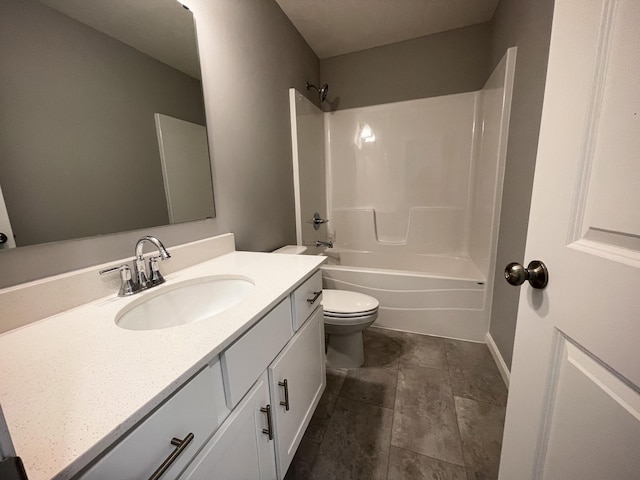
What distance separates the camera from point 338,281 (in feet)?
7.11

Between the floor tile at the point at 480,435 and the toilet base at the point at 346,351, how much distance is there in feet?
1.90

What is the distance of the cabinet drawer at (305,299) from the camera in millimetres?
934

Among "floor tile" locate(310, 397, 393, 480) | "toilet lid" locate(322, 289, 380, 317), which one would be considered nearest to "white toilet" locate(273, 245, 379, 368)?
"toilet lid" locate(322, 289, 380, 317)

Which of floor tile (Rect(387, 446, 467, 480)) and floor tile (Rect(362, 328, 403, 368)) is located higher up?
floor tile (Rect(362, 328, 403, 368))

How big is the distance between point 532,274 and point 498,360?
142 centimetres

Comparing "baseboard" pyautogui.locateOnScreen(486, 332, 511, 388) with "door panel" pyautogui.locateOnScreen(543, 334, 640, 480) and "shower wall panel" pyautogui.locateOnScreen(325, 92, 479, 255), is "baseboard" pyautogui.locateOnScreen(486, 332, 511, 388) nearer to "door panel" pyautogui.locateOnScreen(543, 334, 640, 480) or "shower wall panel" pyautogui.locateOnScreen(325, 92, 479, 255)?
"shower wall panel" pyautogui.locateOnScreen(325, 92, 479, 255)

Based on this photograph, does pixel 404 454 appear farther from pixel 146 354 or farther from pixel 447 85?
pixel 447 85

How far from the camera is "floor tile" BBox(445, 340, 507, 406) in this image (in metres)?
1.42

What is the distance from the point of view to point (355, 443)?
1175mm

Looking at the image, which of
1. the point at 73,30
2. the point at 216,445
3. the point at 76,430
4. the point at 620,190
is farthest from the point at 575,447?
the point at 73,30

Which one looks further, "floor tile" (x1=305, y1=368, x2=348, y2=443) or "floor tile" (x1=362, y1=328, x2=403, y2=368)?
"floor tile" (x1=362, y1=328, x2=403, y2=368)

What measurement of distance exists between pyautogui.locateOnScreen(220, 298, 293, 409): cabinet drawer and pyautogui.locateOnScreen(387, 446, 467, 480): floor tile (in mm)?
762

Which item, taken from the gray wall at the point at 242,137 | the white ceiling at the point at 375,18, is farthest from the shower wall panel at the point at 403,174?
the gray wall at the point at 242,137

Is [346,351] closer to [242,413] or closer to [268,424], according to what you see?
[268,424]
